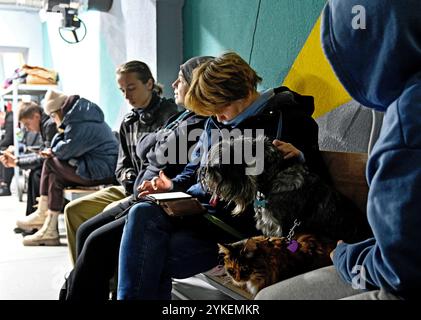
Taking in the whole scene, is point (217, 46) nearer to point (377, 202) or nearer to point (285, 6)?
point (285, 6)

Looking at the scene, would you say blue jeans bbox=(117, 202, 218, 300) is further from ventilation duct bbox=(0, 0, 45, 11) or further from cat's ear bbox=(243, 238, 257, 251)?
ventilation duct bbox=(0, 0, 45, 11)

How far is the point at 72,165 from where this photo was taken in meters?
3.69

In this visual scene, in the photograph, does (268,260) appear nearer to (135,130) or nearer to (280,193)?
(280,193)

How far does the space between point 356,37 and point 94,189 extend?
3.09m

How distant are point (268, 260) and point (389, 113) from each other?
2.04ft

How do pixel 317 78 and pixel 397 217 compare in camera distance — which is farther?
pixel 317 78

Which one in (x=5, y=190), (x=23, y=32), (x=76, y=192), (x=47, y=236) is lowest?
(x=5, y=190)

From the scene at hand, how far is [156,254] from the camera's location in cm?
161

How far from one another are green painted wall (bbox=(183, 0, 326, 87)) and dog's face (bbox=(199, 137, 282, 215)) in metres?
1.06

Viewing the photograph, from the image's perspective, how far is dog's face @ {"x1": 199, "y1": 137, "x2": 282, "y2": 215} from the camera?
1.54m

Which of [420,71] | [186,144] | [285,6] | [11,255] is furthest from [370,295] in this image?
[11,255]

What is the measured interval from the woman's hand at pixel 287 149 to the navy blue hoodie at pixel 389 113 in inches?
21.9

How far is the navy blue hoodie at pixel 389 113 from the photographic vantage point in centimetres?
83

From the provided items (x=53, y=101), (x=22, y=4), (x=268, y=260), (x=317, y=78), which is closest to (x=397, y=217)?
(x=268, y=260)
